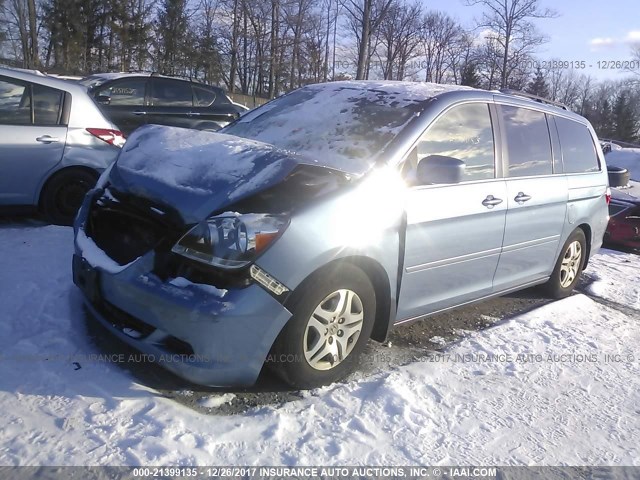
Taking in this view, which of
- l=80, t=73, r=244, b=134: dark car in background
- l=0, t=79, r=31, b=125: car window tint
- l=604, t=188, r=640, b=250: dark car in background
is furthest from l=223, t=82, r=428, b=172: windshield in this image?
l=80, t=73, r=244, b=134: dark car in background

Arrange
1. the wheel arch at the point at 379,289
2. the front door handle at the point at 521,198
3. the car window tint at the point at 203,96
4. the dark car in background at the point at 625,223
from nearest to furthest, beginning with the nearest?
the wheel arch at the point at 379,289, the front door handle at the point at 521,198, the dark car in background at the point at 625,223, the car window tint at the point at 203,96

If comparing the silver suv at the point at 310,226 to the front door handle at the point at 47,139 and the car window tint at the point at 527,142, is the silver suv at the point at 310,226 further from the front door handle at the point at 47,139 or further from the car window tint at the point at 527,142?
the front door handle at the point at 47,139

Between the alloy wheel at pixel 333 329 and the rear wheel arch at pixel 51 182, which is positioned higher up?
the rear wheel arch at pixel 51 182

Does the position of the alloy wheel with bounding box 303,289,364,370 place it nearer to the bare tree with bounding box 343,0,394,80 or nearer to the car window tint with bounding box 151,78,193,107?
the car window tint with bounding box 151,78,193,107

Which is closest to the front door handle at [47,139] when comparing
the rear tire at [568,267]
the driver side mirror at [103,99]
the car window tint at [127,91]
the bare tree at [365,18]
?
the driver side mirror at [103,99]

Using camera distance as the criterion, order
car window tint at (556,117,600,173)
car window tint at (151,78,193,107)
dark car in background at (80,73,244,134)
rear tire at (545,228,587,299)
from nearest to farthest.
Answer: car window tint at (556,117,600,173), rear tire at (545,228,587,299), dark car in background at (80,73,244,134), car window tint at (151,78,193,107)

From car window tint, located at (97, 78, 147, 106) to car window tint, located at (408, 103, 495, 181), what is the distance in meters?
7.96

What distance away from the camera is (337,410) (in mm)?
2980

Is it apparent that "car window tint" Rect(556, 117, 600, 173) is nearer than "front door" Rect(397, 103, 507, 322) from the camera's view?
No

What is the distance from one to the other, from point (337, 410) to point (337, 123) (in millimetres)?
1838

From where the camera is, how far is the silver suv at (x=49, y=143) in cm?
539

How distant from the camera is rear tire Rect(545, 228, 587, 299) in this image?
17.3 ft

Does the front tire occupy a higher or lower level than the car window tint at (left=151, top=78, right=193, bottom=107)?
lower

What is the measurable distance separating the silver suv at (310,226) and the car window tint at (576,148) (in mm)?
617
